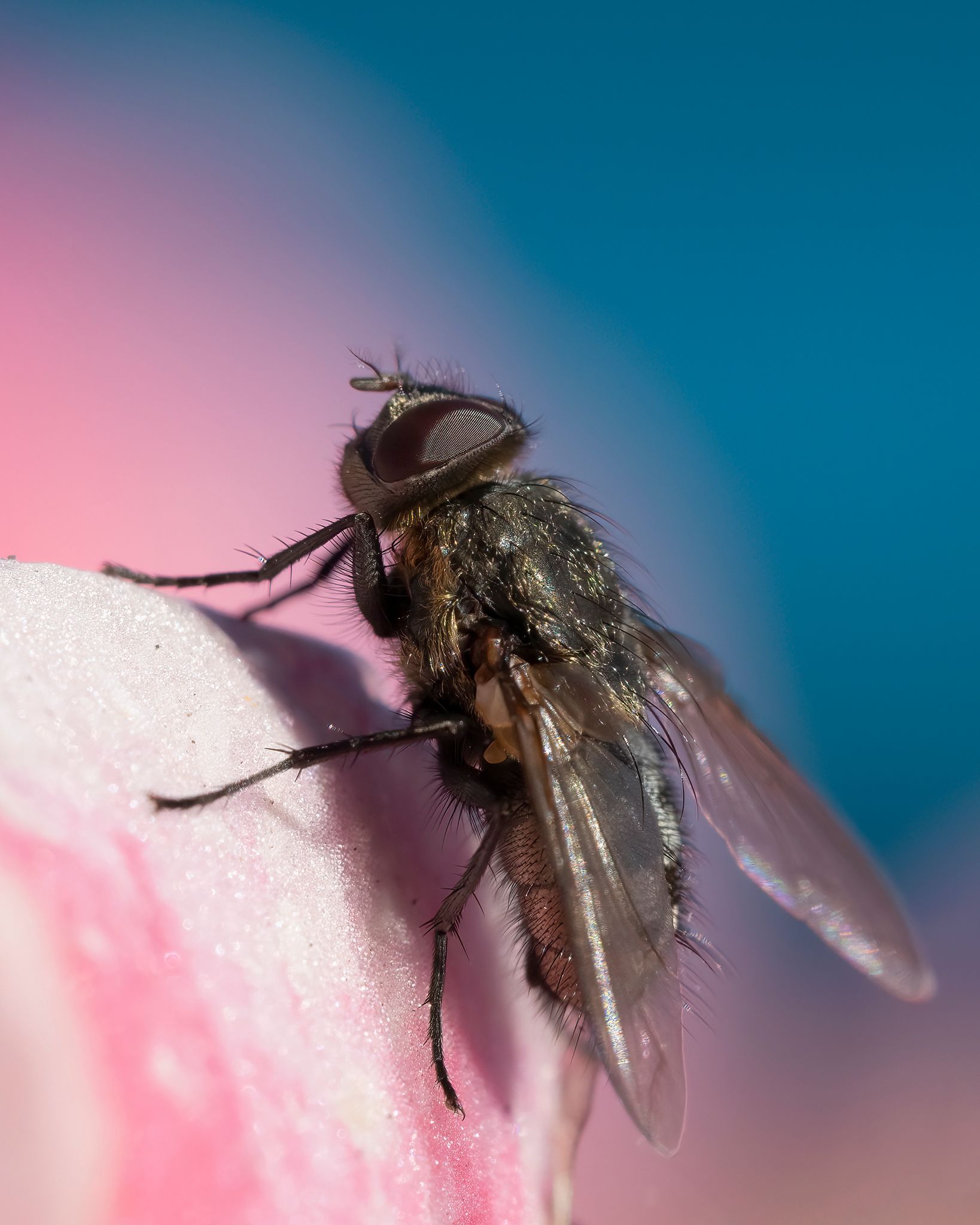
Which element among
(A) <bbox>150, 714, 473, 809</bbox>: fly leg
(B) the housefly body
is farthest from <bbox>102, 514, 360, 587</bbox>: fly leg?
(A) <bbox>150, 714, 473, 809</bbox>: fly leg

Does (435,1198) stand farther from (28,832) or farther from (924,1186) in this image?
(924,1186)

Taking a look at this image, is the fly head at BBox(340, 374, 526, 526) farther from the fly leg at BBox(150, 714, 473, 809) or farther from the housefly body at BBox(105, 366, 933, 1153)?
the fly leg at BBox(150, 714, 473, 809)

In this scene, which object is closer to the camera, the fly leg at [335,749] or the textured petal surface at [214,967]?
the textured petal surface at [214,967]

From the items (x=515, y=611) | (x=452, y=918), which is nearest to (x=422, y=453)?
(x=515, y=611)

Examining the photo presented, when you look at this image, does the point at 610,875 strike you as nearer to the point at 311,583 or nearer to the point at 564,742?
the point at 564,742

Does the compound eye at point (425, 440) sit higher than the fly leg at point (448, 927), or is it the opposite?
the compound eye at point (425, 440)

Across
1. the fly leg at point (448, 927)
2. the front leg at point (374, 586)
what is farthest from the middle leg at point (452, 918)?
the front leg at point (374, 586)

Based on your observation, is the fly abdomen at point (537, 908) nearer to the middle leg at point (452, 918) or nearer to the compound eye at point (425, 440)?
the middle leg at point (452, 918)
